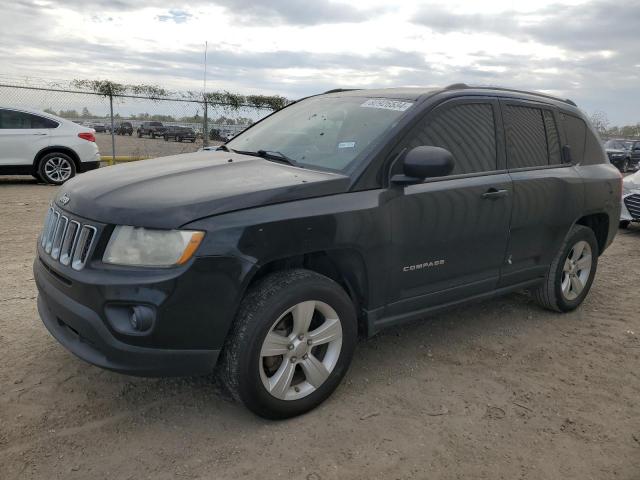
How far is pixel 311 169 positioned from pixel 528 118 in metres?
2.00

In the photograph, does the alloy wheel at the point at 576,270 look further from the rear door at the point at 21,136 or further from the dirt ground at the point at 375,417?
the rear door at the point at 21,136

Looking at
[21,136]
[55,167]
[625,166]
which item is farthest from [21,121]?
[625,166]

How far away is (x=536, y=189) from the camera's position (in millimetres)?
4133

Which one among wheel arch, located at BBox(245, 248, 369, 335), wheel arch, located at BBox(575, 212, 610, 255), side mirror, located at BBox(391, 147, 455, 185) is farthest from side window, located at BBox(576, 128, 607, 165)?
wheel arch, located at BBox(245, 248, 369, 335)

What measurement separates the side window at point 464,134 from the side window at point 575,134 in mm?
1075

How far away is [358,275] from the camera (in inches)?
124

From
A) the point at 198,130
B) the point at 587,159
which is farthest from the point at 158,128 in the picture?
the point at 587,159

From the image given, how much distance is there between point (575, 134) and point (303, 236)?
3.08 meters

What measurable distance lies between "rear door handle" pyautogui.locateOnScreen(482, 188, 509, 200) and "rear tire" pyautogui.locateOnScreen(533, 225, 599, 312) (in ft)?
3.53

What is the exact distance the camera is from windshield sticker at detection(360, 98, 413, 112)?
11.5ft

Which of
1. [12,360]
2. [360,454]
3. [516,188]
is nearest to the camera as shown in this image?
[360,454]

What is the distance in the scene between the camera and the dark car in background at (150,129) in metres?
35.2

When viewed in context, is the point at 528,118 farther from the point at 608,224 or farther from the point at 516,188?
the point at 608,224

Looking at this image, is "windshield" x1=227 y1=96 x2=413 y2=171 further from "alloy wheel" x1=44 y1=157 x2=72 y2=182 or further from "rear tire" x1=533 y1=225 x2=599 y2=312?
"alloy wheel" x1=44 y1=157 x2=72 y2=182
